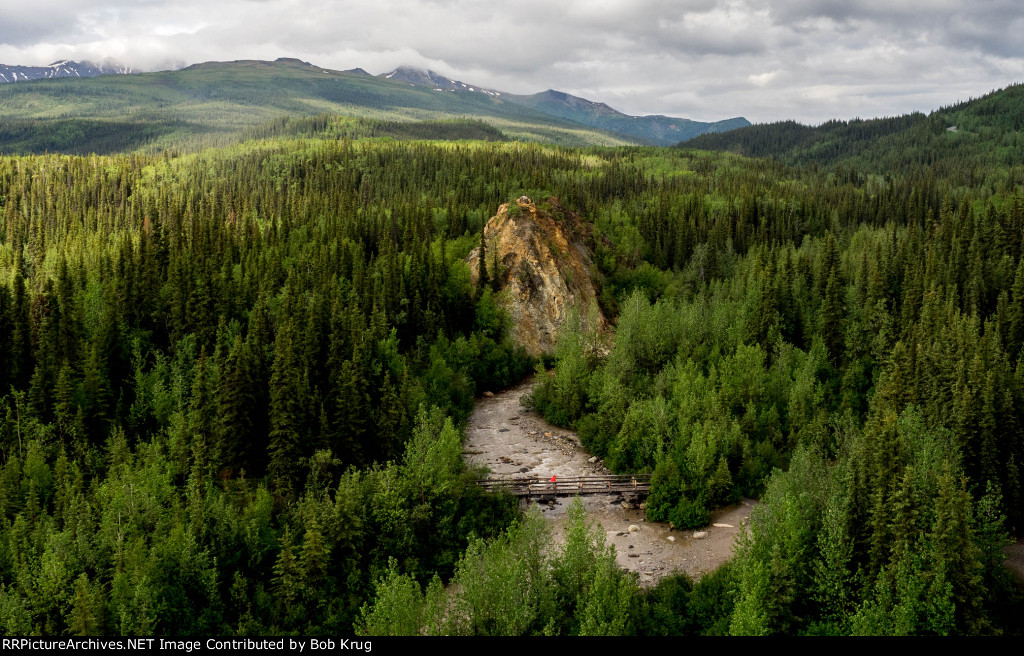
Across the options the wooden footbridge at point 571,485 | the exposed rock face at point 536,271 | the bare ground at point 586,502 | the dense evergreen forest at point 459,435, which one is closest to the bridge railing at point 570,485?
the wooden footbridge at point 571,485

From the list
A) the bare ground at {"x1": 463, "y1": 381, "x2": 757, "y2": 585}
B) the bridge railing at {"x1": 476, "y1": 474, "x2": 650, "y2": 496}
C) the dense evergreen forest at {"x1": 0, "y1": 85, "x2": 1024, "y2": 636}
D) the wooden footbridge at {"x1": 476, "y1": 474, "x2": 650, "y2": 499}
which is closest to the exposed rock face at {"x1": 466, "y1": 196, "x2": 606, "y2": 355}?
the dense evergreen forest at {"x1": 0, "y1": 85, "x2": 1024, "y2": 636}

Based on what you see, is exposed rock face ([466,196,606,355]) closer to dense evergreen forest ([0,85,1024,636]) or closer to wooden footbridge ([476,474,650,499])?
dense evergreen forest ([0,85,1024,636])

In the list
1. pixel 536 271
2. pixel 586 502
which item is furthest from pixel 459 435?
pixel 536 271

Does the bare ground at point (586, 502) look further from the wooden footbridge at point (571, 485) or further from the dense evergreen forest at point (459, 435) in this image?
the dense evergreen forest at point (459, 435)

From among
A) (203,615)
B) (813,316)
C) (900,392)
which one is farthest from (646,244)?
(203,615)

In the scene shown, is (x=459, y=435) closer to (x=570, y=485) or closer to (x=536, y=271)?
(x=570, y=485)
